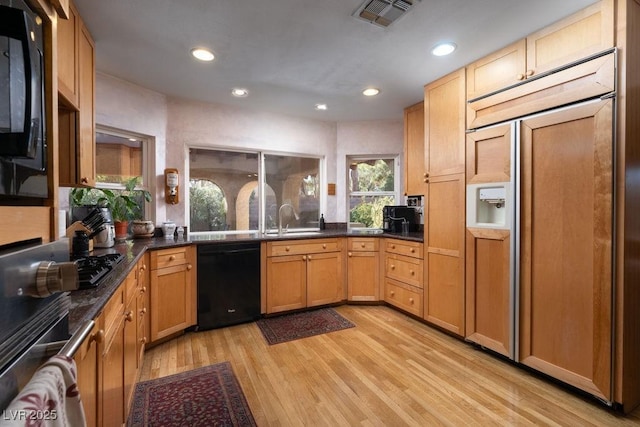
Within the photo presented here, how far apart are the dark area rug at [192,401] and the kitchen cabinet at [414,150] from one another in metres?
2.63

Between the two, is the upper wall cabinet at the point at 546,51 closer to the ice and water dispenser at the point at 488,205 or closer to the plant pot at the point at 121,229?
the ice and water dispenser at the point at 488,205

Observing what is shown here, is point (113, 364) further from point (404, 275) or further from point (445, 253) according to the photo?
point (404, 275)

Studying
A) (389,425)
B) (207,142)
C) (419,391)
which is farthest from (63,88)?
(419,391)

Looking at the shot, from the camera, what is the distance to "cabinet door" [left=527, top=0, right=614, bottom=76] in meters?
1.74

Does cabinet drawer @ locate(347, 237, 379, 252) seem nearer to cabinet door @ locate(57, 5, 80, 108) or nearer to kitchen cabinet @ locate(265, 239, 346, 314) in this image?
kitchen cabinet @ locate(265, 239, 346, 314)

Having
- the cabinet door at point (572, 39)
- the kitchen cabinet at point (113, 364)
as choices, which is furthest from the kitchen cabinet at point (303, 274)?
the cabinet door at point (572, 39)

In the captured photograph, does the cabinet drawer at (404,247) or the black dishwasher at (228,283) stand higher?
the cabinet drawer at (404,247)

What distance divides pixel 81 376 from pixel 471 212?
8.45 ft

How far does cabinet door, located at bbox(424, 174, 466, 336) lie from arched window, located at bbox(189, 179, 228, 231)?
2325mm

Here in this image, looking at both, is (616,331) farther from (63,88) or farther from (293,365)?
(63,88)

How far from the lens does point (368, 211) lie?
167 inches

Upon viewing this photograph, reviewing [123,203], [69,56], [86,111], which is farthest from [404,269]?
A: [69,56]

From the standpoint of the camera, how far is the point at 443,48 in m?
2.27

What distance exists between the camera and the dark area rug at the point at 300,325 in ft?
9.21
